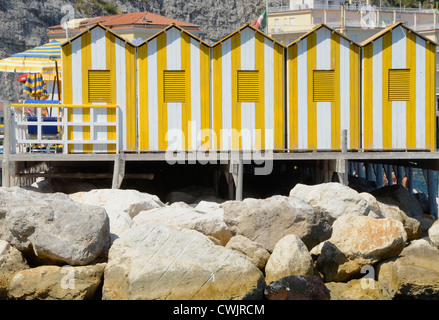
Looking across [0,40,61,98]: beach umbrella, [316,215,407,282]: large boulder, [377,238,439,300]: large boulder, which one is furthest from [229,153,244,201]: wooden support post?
[0,40,61,98]: beach umbrella

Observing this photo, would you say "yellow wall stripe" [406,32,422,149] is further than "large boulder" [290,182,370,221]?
Yes

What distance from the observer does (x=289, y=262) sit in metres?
12.0

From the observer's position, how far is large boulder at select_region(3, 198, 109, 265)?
461 inches

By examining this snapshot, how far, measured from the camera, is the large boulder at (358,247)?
12.4 metres


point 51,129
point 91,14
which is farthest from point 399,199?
point 91,14

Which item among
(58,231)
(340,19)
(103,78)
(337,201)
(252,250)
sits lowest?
(252,250)

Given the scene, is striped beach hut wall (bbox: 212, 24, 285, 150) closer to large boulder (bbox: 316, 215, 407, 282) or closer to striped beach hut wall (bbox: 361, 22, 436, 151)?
striped beach hut wall (bbox: 361, 22, 436, 151)

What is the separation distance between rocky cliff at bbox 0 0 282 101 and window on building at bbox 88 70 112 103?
37652mm

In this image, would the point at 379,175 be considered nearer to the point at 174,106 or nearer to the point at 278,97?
the point at 278,97

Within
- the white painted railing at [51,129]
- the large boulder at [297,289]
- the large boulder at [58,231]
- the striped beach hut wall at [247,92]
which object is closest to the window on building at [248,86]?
the striped beach hut wall at [247,92]

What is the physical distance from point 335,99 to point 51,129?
771 cm

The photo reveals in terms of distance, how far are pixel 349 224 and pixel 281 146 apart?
516 centimetres

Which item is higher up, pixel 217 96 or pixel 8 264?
pixel 217 96
